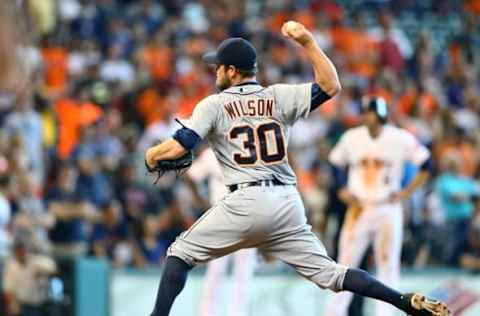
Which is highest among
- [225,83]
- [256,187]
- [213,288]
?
[225,83]

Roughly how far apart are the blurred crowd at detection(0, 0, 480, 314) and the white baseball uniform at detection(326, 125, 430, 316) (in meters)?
1.66

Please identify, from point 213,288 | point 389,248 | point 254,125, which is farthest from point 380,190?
point 254,125

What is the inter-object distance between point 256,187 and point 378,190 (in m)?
3.66

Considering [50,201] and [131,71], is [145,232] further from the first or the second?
[131,71]

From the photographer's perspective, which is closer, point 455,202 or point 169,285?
point 169,285

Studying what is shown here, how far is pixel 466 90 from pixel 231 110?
1363 centimetres

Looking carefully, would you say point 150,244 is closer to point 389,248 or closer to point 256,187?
point 389,248

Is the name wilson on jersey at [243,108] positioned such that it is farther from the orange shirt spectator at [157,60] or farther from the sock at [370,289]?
the orange shirt spectator at [157,60]

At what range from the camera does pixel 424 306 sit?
9953mm

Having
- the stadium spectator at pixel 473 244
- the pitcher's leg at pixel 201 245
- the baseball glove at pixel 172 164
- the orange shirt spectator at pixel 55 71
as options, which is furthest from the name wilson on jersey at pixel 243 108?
the orange shirt spectator at pixel 55 71

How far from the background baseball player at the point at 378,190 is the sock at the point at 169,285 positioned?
3.49 metres

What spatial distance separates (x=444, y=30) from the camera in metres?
25.6

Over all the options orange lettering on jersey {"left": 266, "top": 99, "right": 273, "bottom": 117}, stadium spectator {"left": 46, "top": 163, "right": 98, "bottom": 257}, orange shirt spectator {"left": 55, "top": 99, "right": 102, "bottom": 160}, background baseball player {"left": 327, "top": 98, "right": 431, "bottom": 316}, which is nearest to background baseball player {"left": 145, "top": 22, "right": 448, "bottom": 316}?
orange lettering on jersey {"left": 266, "top": 99, "right": 273, "bottom": 117}

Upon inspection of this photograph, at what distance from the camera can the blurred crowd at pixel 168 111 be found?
1714cm
